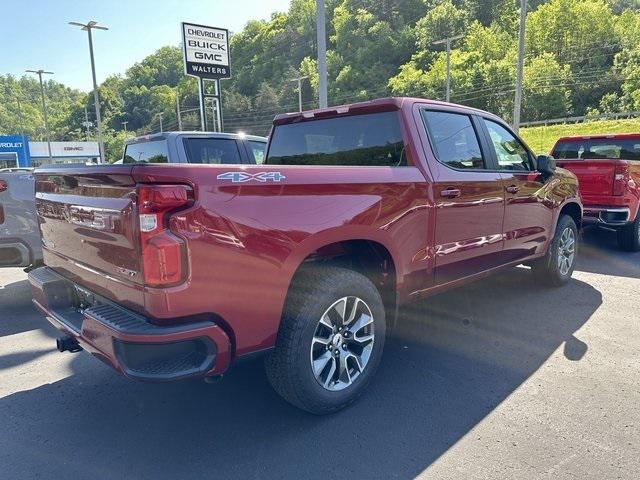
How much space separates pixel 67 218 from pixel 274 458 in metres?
1.85

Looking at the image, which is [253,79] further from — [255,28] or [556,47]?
[556,47]

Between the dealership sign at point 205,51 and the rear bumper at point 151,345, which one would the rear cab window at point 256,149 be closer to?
the rear bumper at point 151,345

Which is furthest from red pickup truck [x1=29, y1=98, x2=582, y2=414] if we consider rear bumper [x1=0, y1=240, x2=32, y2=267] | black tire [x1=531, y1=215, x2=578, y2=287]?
rear bumper [x1=0, y1=240, x2=32, y2=267]

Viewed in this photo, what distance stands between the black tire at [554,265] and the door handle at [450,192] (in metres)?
2.21

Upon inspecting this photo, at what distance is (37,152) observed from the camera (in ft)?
179

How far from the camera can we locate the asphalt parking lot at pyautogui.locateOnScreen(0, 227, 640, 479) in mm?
2439

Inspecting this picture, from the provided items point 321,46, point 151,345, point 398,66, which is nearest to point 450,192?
point 151,345

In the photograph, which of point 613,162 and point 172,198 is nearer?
point 172,198

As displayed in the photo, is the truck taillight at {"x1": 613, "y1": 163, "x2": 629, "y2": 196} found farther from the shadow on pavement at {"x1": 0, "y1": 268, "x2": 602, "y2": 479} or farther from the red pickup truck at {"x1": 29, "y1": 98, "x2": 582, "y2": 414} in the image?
the shadow on pavement at {"x1": 0, "y1": 268, "x2": 602, "y2": 479}

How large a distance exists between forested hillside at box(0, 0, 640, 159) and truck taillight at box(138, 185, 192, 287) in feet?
200

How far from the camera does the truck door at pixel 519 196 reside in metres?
4.27

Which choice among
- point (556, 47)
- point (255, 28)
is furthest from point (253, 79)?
point (556, 47)

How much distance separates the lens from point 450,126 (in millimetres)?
3824

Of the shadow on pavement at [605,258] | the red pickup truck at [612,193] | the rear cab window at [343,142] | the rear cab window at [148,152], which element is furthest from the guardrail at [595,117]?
the rear cab window at [343,142]
